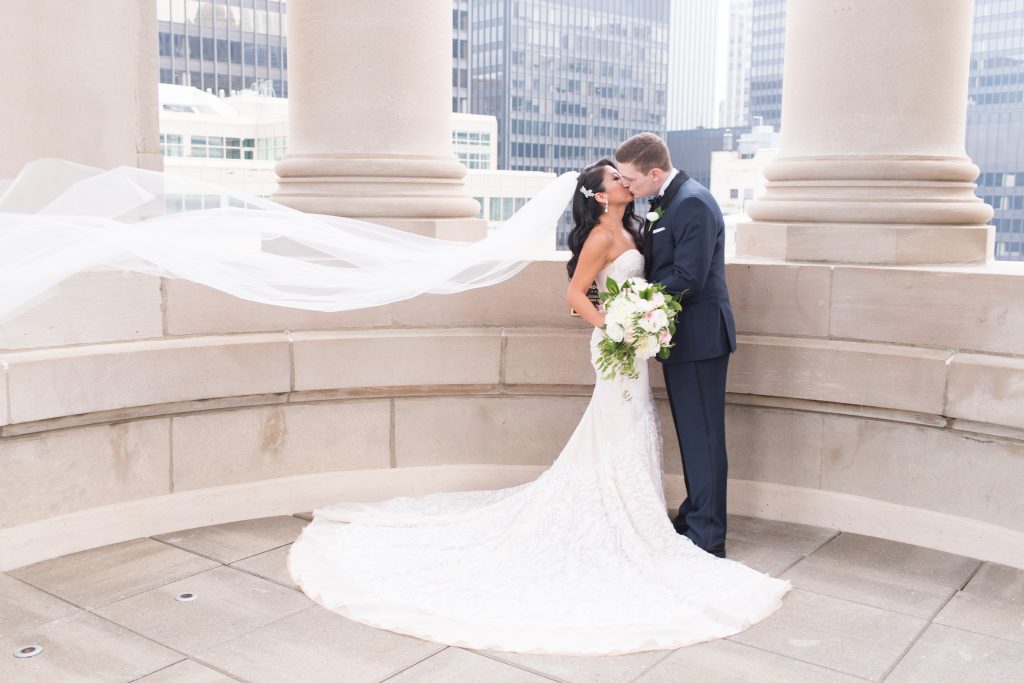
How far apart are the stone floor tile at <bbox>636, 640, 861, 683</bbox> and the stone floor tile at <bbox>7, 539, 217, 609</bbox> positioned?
229 cm

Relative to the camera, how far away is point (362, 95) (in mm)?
5832

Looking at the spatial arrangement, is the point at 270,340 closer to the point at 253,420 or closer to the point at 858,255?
the point at 253,420

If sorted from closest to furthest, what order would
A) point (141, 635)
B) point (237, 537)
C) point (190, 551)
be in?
point (141, 635), point (190, 551), point (237, 537)

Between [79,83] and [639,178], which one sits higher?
[79,83]

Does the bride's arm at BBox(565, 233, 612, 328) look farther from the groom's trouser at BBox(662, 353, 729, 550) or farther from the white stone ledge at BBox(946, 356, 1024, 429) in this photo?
the white stone ledge at BBox(946, 356, 1024, 429)

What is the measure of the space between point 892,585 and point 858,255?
1828mm

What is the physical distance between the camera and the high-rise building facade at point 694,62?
1892 inches

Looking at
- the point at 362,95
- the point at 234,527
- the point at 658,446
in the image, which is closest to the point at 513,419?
the point at 658,446

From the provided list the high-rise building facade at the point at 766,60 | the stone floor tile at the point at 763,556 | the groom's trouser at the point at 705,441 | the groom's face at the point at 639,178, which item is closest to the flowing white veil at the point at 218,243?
the groom's face at the point at 639,178

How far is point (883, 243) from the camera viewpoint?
17.8 ft

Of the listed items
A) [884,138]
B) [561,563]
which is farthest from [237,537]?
[884,138]

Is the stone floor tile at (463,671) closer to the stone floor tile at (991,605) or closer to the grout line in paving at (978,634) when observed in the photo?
the grout line in paving at (978,634)

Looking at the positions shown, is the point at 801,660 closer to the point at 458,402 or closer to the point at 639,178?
the point at 639,178

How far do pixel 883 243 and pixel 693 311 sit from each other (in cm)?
134
